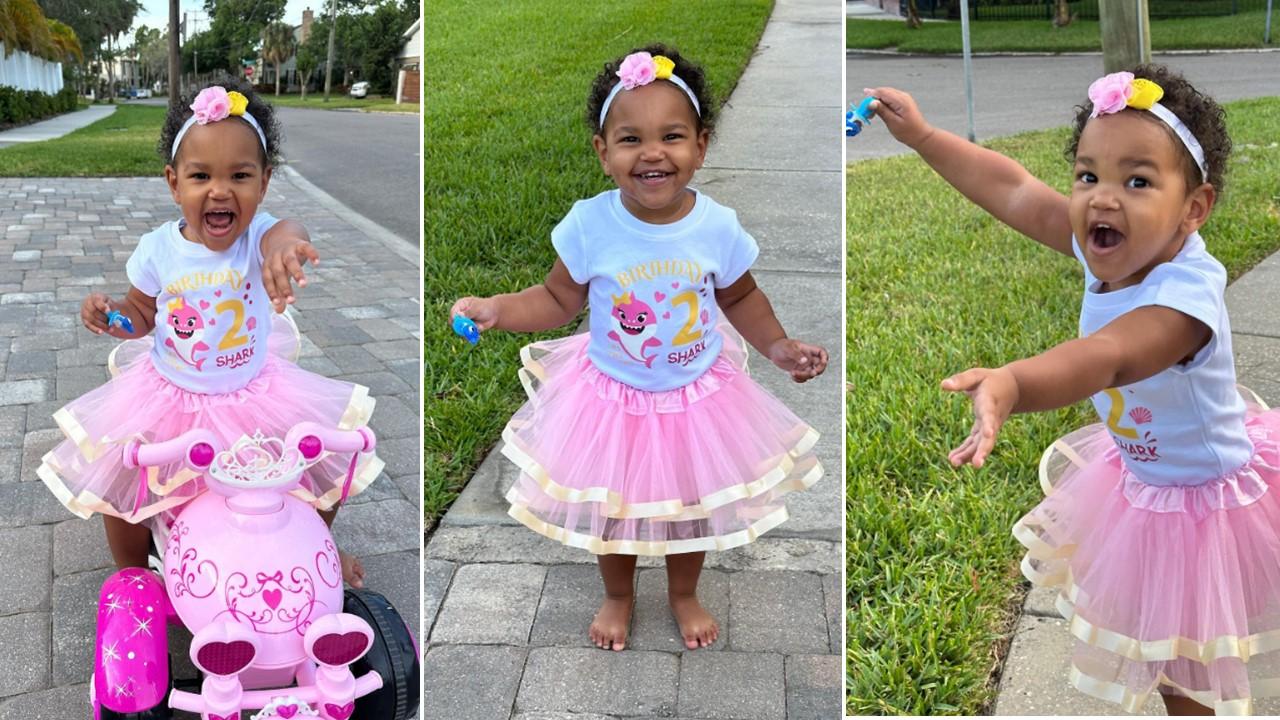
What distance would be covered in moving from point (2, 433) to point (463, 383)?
176 centimetres

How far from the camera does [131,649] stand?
7.18 feet

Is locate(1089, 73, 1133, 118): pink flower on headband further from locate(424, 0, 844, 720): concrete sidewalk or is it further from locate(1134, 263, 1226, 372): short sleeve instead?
locate(424, 0, 844, 720): concrete sidewalk

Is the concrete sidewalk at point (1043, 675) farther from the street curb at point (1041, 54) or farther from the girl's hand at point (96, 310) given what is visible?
the street curb at point (1041, 54)

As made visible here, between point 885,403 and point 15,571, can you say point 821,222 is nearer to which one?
point 885,403

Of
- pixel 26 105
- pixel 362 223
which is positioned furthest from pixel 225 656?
pixel 26 105

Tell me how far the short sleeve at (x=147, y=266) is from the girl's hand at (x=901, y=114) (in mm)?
1724

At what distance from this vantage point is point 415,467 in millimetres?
3955

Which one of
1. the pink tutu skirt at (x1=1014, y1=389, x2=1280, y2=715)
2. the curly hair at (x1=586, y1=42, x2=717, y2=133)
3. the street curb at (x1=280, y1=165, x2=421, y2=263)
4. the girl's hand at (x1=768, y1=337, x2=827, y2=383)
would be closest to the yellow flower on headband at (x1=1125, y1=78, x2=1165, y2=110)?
the pink tutu skirt at (x1=1014, y1=389, x2=1280, y2=715)

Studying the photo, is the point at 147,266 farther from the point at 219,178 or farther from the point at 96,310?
the point at 219,178

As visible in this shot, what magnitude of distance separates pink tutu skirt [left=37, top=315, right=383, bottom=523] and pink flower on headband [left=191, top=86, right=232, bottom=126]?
2.17 feet

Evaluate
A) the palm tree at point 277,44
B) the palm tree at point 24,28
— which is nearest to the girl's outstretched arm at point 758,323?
the palm tree at point 277,44

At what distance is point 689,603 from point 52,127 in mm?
25174

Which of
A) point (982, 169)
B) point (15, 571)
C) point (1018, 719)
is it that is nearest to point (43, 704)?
point (15, 571)

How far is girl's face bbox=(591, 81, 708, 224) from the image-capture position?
2.52 m
